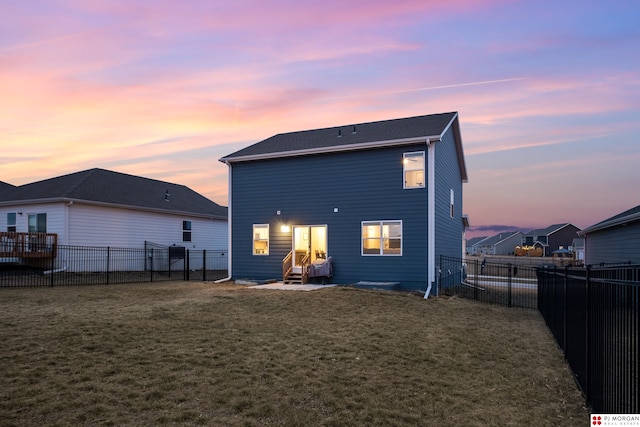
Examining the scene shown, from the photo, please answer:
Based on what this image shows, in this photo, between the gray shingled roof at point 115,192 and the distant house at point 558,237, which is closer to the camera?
the gray shingled roof at point 115,192

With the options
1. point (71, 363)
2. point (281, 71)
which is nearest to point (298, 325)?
point (71, 363)

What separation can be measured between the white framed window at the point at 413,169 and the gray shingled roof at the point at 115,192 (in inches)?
659

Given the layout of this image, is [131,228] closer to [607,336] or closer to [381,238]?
[381,238]

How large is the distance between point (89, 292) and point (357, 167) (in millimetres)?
11166

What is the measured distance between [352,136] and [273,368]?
14.3m

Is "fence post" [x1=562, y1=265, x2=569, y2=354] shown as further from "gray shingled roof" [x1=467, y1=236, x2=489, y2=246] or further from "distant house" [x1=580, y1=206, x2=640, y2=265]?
"gray shingled roof" [x1=467, y1=236, x2=489, y2=246]

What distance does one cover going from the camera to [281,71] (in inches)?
677

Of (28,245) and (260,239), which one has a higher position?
(260,239)

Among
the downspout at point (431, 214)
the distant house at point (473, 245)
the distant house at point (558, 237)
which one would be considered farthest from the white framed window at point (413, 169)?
the distant house at point (473, 245)

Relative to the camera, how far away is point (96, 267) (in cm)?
2394

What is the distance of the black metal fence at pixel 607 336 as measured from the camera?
12.1 ft

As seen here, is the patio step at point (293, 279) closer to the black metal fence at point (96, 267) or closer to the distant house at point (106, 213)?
the black metal fence at point (96, 267)

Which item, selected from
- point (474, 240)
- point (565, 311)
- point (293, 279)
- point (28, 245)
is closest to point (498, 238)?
point (474, 240)

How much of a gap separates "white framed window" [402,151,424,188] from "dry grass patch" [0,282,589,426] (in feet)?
22.3
